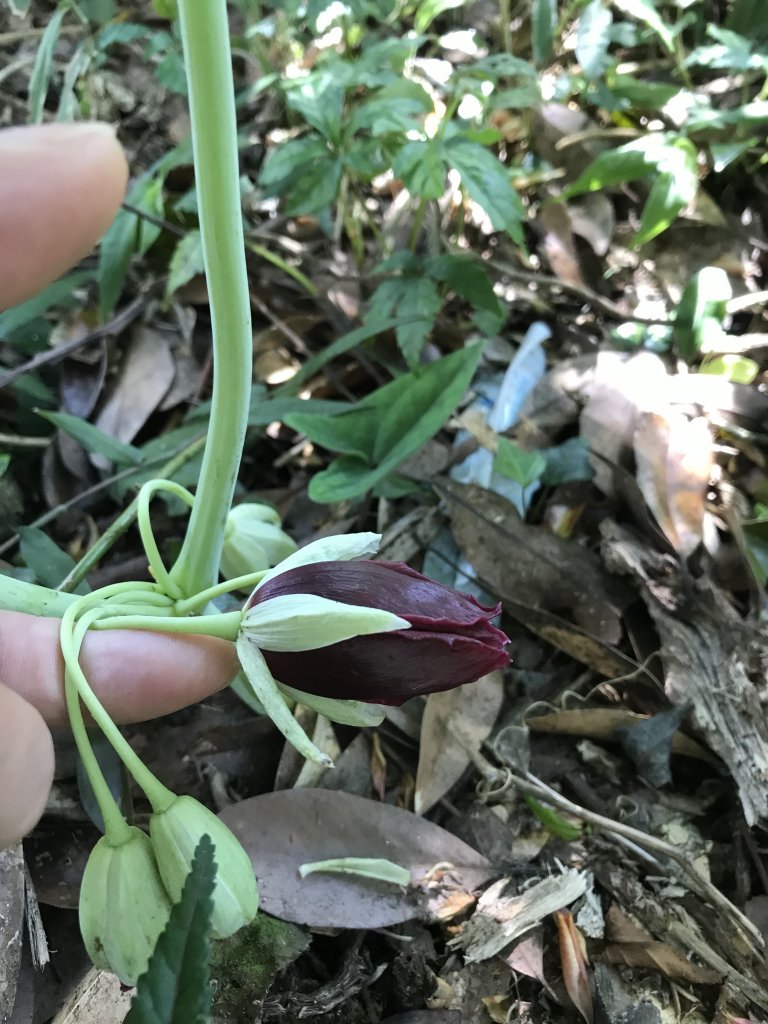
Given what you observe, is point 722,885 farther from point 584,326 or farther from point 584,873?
point 584,326

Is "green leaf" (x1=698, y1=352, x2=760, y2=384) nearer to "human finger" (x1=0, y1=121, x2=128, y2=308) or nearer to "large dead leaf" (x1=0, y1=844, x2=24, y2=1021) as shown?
"human finger" (x1=0, y1=121, x2=128, y2=308)

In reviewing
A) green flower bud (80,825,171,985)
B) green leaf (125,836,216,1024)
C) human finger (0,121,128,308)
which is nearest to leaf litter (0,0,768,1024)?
green flower bud (80,825,171,985)

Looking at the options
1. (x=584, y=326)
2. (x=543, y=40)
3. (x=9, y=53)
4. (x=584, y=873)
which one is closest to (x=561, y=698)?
(x=584, y=873)

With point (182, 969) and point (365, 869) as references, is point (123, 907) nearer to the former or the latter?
point (182, 969)

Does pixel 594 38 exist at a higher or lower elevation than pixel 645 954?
higher

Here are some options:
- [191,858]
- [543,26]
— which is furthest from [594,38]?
[191,858]
